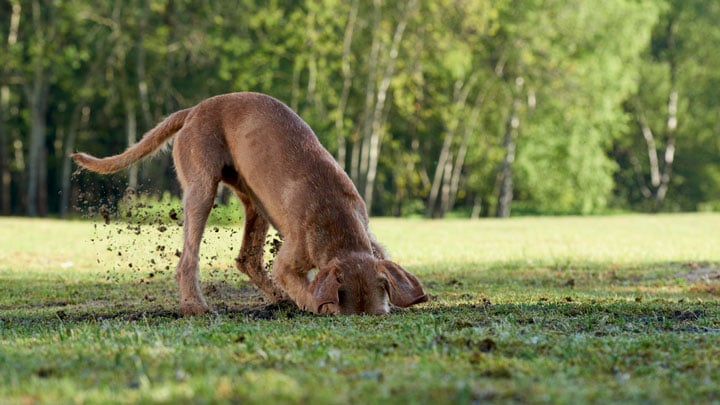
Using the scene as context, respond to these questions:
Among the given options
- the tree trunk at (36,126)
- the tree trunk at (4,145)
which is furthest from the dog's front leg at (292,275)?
the tree trunk at (4,145)

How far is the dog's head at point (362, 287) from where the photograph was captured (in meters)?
7.60

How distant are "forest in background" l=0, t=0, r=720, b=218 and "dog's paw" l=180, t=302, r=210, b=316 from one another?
24461 millimetres

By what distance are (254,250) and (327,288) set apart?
2552 millimetres

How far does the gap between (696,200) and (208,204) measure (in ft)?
210

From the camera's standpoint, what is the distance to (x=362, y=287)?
25.2 feet

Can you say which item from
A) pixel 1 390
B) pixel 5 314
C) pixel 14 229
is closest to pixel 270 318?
pixel 5 314

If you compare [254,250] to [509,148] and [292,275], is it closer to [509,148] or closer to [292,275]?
[292,275]

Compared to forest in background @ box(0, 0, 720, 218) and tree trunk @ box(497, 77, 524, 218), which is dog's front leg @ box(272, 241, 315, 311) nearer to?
forest in background @ box(0, 0, 720, 218)

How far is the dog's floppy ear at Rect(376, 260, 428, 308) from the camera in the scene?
25.1 feet

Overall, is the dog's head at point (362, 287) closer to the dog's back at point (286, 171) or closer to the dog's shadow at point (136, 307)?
the dog's back at point (286, 171)

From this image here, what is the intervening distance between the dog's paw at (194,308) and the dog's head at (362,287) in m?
1.41

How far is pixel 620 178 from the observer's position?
70938 millimetres

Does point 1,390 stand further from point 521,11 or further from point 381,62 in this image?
point 521,11

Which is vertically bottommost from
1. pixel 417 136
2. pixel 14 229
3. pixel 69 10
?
pixel 14 229
